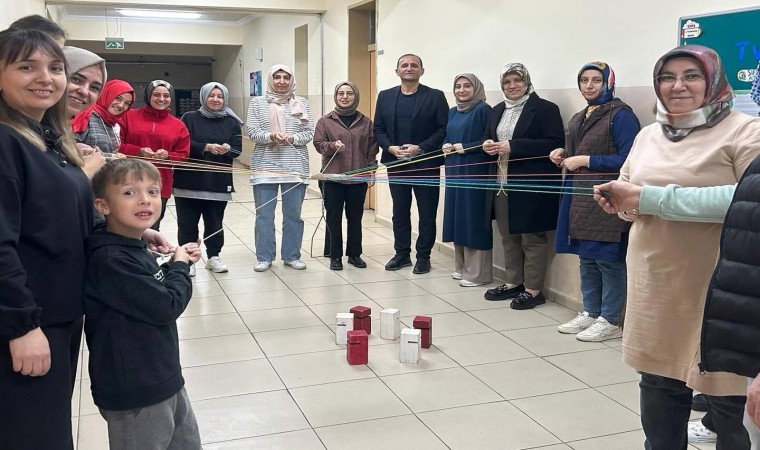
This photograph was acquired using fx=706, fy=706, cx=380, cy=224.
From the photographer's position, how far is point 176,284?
190 cm

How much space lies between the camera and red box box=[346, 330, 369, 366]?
11.7 feet

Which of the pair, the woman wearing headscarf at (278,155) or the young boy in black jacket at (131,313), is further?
the woman wearing headscarf at (278,155)

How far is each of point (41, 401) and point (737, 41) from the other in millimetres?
3341

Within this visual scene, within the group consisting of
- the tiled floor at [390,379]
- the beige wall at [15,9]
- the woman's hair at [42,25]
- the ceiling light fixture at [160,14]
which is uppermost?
the ceiling light fixture at [160,14]

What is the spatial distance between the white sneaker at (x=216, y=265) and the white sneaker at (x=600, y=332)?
110 inches

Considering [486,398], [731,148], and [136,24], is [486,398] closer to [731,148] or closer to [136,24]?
[731,148]

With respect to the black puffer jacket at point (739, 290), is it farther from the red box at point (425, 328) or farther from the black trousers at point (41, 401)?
the red box at point (425, 328)

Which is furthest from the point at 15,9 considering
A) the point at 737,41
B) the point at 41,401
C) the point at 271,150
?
the point at 737,41

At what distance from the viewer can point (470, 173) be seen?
4977 mm

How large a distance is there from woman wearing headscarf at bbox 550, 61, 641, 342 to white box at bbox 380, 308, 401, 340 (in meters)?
0.98

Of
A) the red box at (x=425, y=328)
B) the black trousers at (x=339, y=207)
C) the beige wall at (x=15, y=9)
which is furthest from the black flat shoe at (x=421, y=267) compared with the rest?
the beige wall at (x=15, y=9)

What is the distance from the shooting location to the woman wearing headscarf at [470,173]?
4.94 meters

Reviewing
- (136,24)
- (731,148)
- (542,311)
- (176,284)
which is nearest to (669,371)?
(731,148)

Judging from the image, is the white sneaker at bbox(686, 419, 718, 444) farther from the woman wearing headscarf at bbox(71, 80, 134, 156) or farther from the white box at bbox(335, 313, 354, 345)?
the woman wearing headscarf at bbox(71, 80, 134, 156)
